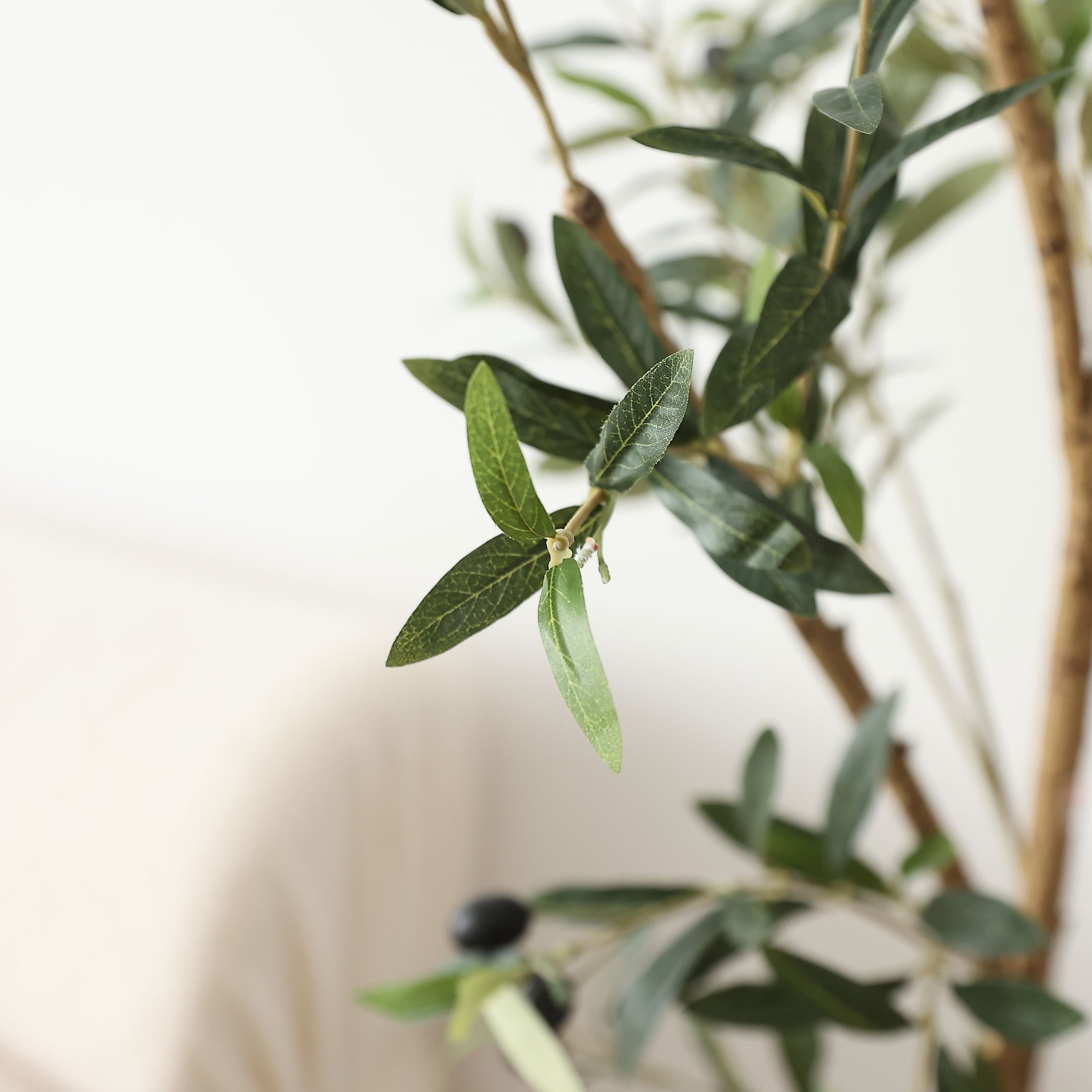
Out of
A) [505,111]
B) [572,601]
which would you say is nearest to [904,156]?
[572,601]

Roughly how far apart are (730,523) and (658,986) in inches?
16.6

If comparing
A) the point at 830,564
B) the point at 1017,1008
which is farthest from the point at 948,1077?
the point at 830,564

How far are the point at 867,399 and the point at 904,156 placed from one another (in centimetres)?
30

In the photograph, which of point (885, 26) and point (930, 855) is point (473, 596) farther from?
point (930, 855)

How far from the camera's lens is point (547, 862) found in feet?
4.29

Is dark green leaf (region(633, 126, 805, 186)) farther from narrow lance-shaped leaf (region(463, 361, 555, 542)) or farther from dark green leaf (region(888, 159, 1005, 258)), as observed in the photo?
dark green leaf (region(888, 159, 1005, 258))

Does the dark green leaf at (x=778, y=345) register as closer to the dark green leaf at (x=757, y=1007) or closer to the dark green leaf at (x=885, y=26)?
the dark green leaf at (x=885, y=26)

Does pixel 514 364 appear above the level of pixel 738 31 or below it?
below

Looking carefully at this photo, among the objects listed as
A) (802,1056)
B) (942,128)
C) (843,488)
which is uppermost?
(942,128)

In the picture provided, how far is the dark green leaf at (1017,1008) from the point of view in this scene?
0.56 m

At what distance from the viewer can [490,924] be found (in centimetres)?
62

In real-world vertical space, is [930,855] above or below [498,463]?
below

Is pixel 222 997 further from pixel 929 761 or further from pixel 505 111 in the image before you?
pixel 505 111

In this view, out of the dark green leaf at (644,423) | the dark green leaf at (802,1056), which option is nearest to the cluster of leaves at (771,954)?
the dark green leaf at (802,1056)
